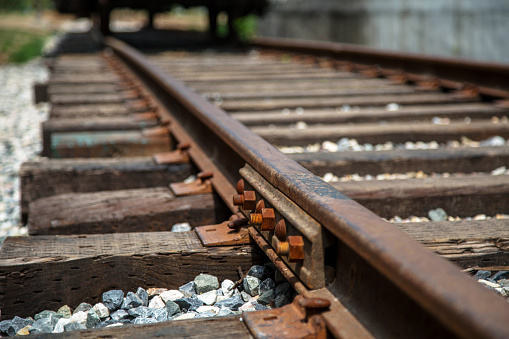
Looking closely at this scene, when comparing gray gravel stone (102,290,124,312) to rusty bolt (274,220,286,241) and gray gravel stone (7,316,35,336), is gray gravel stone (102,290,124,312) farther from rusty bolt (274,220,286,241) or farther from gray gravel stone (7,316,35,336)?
rusty bolt (274,220,286,241)

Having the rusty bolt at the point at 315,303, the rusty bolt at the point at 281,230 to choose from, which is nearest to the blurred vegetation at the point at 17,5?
the rusty bolt at the point at 281,230

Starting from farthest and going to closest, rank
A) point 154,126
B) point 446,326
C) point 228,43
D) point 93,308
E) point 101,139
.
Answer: point 228,43 → point 154,126 → point 101,139 → point 93,308 → point 446,326

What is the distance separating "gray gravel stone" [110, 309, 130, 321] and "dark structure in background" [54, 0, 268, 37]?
8945 mm

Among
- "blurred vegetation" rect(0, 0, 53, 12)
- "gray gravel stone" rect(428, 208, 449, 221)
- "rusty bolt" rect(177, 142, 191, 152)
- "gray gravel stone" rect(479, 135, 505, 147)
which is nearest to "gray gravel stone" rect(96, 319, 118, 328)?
"gray gravel stone" rect(428, 208, 449, 221)

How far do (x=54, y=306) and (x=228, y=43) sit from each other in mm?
9697

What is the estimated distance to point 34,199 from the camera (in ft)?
7.89

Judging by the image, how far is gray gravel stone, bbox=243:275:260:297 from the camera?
1563mm

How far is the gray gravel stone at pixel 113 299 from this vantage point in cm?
153

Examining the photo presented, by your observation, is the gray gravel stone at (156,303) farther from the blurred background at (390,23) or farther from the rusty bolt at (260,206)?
the blurred background at (390,23)

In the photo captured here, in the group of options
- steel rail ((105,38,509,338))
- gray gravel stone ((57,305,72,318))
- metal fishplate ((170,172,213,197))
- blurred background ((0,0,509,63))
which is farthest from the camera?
blurred background ((0,0,509,63))

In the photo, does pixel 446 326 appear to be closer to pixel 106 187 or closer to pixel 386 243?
pixel 386 243

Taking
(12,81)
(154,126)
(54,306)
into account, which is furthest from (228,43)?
(54,306)

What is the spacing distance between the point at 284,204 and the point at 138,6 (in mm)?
9752

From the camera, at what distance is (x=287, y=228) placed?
4.71 feet
